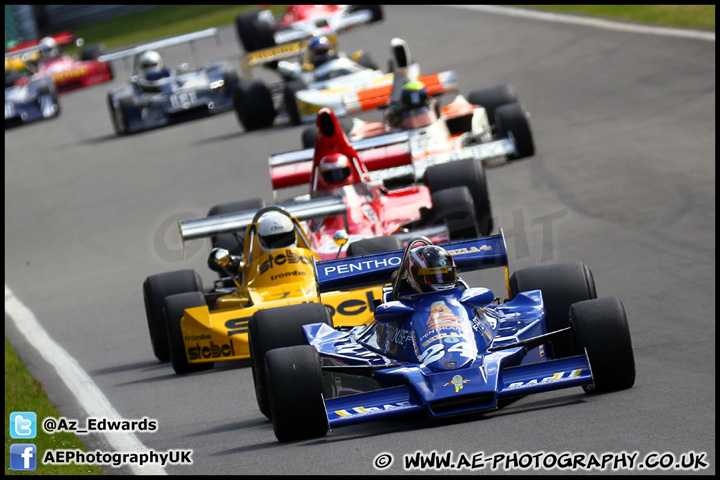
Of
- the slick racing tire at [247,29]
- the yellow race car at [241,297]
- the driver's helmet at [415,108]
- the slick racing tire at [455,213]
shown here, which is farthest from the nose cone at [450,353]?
the slick racing tire at [247,29]

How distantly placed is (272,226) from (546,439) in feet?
18.7

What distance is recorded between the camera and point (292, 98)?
88.6 feet

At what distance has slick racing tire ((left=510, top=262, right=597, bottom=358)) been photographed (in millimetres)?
10438

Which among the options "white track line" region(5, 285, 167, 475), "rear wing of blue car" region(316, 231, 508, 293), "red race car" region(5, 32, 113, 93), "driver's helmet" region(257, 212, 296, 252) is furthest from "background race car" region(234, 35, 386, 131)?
"rear wing of blue car" region(316, 231, 508, 293)

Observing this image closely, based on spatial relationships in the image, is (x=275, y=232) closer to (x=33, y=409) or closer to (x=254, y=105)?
(x=33, y=409)

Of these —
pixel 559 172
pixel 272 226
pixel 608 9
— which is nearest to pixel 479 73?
pixel 608 9

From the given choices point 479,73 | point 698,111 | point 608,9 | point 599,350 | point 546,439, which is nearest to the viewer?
point 546,439

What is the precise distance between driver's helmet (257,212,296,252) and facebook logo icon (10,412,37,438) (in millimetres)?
2826

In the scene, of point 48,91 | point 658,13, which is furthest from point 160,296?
point 48,91

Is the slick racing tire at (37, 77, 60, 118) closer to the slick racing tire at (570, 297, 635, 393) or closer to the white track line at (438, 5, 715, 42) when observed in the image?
the white track line at (438, 5, 715, 42)

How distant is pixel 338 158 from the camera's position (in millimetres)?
15969

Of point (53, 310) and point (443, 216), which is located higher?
point (443, 216)

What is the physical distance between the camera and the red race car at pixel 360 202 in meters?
14.1

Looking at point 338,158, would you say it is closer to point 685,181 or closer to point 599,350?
point 685,181
